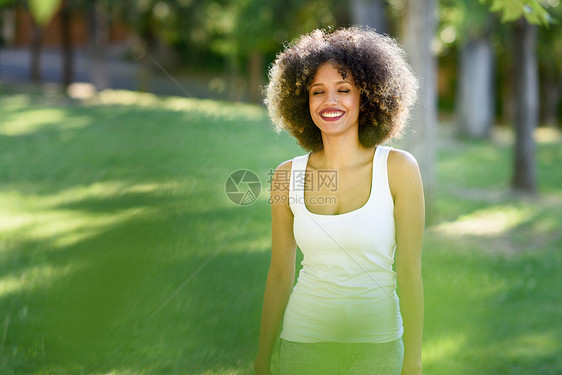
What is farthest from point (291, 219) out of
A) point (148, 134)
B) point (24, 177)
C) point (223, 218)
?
point (24, 177)

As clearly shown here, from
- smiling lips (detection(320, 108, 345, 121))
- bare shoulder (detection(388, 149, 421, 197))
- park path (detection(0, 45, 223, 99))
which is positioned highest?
park path (detection(0, 45, 223, 99))

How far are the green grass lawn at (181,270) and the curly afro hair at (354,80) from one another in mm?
247

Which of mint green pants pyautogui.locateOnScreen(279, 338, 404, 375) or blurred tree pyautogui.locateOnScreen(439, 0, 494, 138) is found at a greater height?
blurred tree pyautogui.locateOnScreen(439, 0, 494, 138)

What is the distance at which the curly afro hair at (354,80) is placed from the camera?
1905mm

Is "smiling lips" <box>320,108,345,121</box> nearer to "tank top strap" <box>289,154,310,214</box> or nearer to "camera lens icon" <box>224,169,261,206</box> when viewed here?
"tank top strap" <box>289,154,310,214</box>

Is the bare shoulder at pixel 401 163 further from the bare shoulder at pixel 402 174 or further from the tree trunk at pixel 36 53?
the tree trunk at pixel 36 53

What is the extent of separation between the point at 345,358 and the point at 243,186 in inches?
26.3

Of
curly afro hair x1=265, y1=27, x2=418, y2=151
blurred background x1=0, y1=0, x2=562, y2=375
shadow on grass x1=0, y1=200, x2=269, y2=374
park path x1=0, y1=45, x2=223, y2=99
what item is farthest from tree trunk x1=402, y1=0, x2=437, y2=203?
park path x1=0, y1=45, x2=223, y2=99

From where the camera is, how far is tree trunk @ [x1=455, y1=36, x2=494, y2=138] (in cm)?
1716

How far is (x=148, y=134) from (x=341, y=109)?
1.33 metres

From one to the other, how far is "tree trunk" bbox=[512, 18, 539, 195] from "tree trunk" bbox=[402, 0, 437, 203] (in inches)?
89.5

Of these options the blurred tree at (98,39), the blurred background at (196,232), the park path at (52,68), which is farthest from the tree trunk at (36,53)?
the blurred background at (196,232)

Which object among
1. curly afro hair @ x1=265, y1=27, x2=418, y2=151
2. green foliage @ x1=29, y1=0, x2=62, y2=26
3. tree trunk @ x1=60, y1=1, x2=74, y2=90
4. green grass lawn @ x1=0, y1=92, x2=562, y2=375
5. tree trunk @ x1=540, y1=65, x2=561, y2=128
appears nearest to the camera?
green foliage @ x1=29, y1=0, x2=62, y2=26

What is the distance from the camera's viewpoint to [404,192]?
1.81 meters
